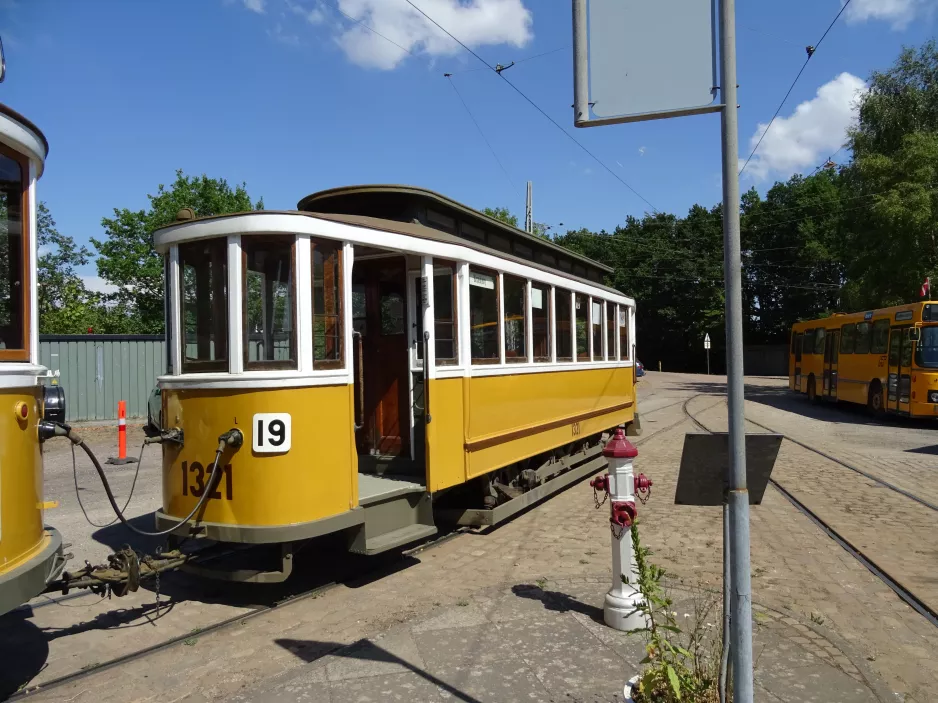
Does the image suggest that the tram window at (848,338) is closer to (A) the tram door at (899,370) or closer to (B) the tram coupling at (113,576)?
(A) the tram door at (899,370)

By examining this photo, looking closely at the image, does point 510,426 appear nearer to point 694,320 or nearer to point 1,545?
point 1,545

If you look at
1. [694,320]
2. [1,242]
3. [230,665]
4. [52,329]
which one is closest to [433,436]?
[230,665]

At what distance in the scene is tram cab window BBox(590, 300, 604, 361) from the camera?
10391 millimetres

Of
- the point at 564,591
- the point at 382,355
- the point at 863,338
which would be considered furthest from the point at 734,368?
the point at 863,338

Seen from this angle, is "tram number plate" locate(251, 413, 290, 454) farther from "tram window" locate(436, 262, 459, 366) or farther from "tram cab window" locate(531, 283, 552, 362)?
"tram cab window" locate(531, 283, 552, 362)

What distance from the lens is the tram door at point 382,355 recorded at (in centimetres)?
686

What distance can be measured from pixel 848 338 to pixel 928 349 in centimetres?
489

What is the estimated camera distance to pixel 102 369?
17.8 metres

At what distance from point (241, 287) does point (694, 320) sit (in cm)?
5332

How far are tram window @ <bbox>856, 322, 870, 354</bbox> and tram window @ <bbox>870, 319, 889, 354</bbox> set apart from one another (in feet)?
1.07

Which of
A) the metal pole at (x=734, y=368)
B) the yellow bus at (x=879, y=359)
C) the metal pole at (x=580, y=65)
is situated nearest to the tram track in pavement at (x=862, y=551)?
the metal pole at (x=734, y=368)

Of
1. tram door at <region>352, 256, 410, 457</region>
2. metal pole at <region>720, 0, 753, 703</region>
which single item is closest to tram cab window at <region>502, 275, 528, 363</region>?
tram door at <region>352, 256, 410, 457</region>

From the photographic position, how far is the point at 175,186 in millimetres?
30688

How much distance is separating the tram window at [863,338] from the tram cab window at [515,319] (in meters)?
16.0
